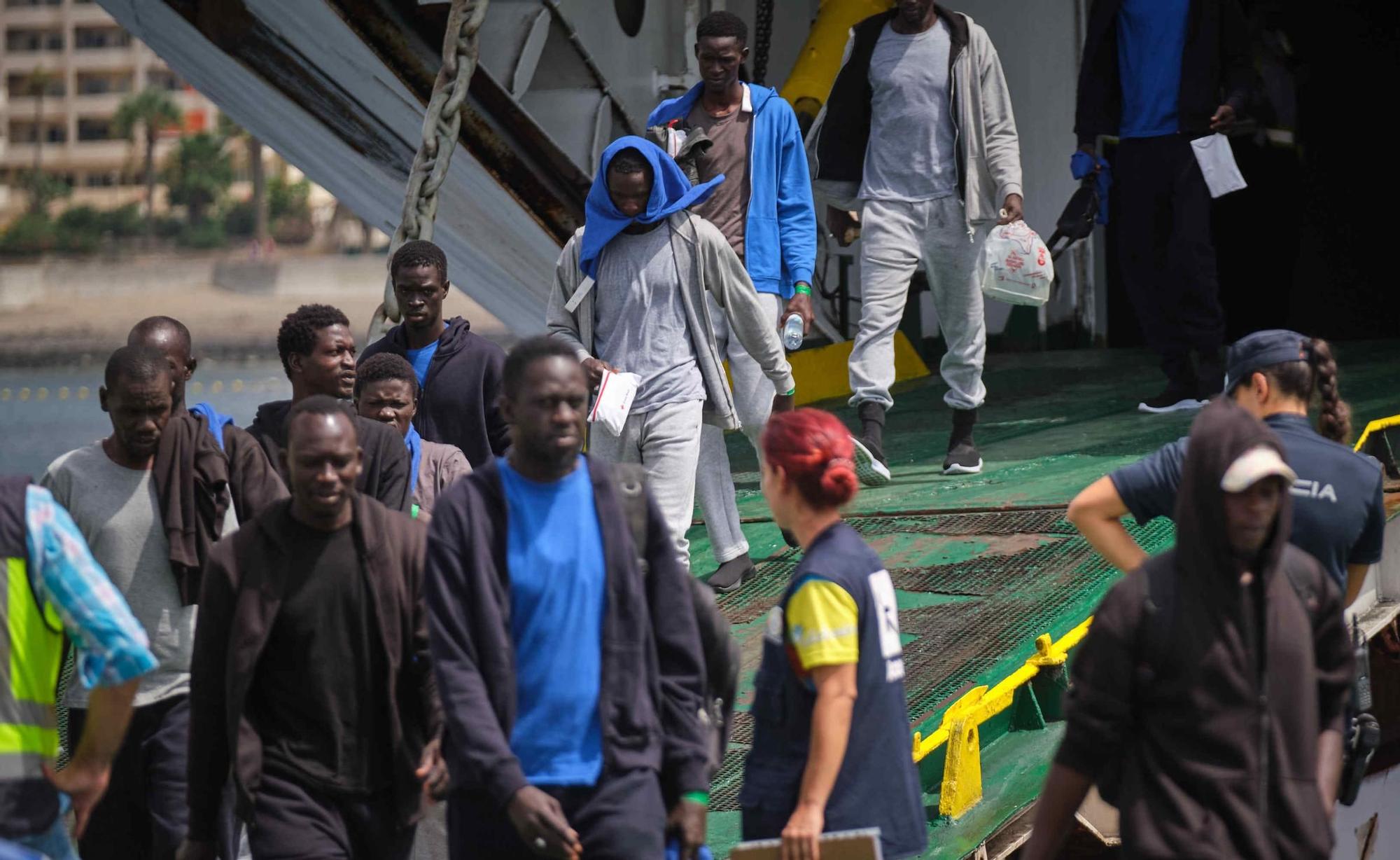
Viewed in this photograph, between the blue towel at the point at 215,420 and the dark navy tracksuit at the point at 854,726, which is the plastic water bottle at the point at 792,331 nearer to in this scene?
the blue towel at the point at 215,420

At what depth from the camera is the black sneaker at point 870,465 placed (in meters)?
7.48

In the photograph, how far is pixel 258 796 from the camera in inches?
144

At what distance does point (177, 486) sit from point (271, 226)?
57021 millimetres

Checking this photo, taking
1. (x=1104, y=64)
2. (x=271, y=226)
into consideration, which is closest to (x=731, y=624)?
(x=1104, y=64)

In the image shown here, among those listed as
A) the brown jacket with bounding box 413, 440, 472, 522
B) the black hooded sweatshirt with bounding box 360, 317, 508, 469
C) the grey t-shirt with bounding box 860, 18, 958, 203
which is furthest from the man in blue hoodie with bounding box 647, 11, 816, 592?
the brown jacket with bounding box 413, 440, 472, 522

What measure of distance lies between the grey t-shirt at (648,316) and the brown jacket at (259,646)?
8.26 ft

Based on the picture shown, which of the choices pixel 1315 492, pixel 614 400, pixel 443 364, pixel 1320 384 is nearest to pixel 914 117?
pixel 614 400

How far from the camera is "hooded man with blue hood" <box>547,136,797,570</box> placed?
20.7ft

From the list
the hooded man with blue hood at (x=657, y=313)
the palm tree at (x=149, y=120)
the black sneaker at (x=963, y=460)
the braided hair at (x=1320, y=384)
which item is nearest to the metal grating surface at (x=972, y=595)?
the hooded man with blue hood at (x=657, y=313)

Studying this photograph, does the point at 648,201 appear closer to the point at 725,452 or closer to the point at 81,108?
the point at 725,452

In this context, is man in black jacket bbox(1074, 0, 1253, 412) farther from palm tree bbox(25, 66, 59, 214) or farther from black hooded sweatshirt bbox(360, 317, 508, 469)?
palm tree bbox(25, 66, 59, 214)

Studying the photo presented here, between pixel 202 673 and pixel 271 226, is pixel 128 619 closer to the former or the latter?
pixel 202 673

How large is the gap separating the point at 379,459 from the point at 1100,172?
5.41 metres

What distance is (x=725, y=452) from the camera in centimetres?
695
